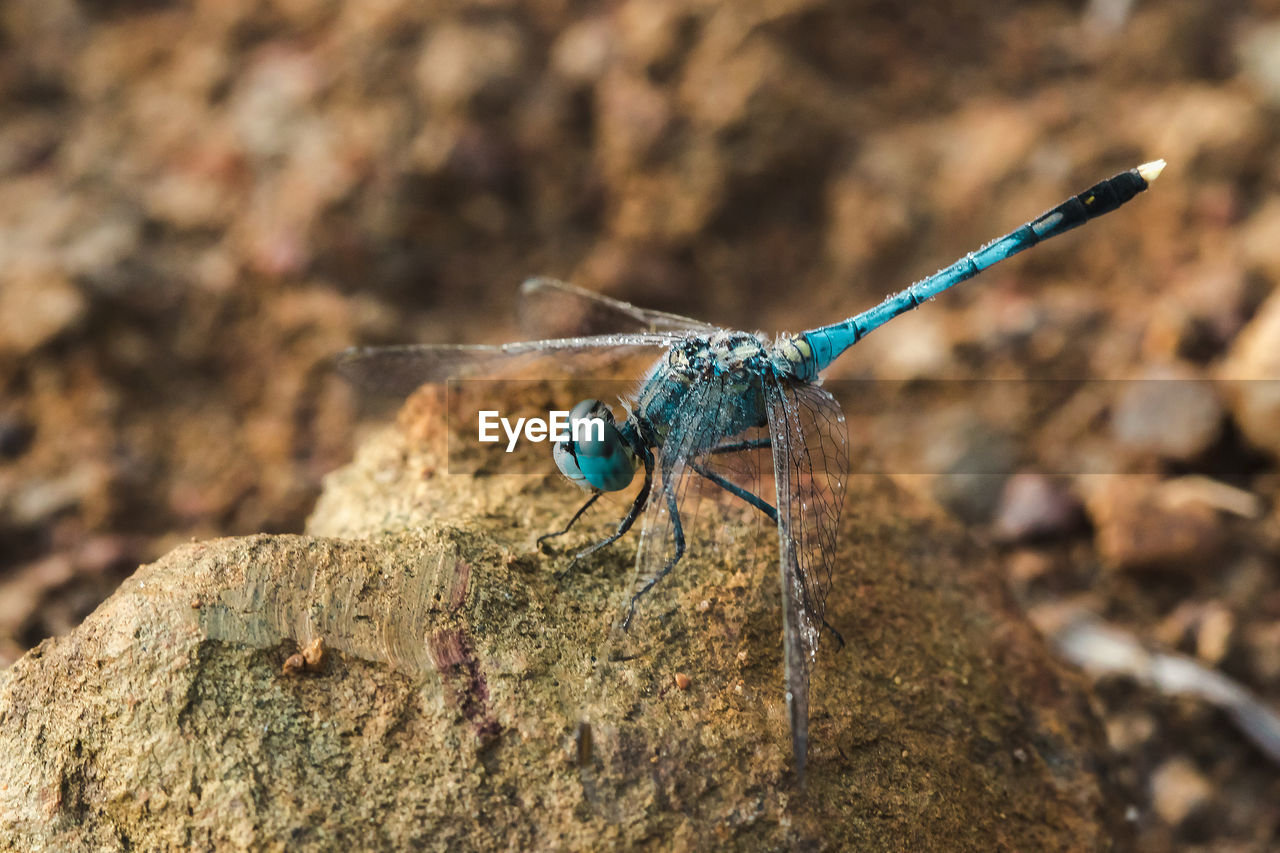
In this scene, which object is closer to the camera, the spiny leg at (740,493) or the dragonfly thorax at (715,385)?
the spiny leg at (740,493)

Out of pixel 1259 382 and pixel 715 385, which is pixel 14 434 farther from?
pixel 1259 382

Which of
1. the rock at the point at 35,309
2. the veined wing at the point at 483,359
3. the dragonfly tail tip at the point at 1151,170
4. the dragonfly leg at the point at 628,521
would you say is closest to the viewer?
the dragonfly leg at the point at 628,521

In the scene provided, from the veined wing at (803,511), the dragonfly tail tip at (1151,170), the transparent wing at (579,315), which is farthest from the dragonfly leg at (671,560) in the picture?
the dragonfly tail tip at (1151,170)

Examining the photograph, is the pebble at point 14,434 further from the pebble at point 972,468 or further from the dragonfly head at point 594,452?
the pebble at point 972,468

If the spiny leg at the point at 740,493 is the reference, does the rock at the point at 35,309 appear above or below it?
above

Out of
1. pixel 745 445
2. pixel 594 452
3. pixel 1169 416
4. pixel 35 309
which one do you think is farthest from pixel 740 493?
pixel 35 309

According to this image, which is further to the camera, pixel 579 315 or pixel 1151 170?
pixel 579 315

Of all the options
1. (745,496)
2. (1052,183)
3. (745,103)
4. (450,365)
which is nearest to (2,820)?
(450,365)

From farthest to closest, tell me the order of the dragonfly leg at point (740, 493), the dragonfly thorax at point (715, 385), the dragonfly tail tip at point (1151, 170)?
the dragonfly tail tip at point (1151, 170)
the dragonfly thorax at point (715, 385)
the dragonfly leg at point (740, 493)
